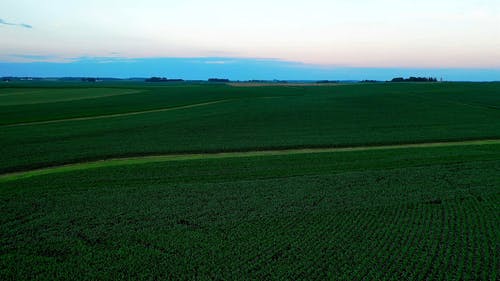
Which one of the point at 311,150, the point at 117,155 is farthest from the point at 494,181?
the point at 117,155

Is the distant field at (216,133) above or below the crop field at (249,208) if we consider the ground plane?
above

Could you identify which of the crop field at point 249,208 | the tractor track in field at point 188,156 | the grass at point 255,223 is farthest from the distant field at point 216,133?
the grass at point 255,223

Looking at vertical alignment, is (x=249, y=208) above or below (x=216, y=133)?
below

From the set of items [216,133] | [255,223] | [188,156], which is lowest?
[255,223]

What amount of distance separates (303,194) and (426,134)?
57.7 ft

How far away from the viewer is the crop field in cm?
845

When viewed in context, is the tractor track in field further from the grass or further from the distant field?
the grass

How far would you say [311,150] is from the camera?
72.6 feet

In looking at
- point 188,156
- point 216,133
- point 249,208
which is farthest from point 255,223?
point 216,133

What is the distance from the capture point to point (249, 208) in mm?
11945

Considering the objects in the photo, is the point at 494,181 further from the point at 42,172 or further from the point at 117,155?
the point at 42,172

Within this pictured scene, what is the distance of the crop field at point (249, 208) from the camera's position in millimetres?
8445

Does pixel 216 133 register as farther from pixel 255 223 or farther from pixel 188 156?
pixel 255 223

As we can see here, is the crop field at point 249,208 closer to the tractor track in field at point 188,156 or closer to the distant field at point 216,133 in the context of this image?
the tractor track in field at point 188,156
